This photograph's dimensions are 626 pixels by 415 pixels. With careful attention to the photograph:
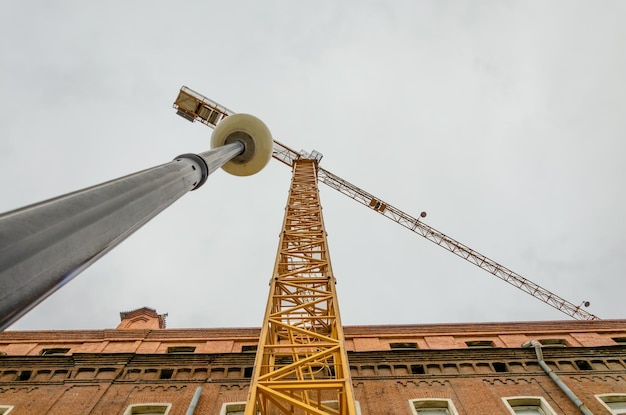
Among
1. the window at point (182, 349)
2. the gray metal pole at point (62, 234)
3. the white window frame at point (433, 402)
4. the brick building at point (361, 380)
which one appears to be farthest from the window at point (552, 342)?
the gray metal pole at point (62, 234)

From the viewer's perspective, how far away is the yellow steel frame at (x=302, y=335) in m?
7.83

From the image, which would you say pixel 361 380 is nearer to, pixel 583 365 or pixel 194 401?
pixel 194 401

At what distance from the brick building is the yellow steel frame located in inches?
79.9

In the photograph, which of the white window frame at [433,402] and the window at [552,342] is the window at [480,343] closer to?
the window at [552,342]

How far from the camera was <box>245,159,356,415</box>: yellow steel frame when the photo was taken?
7828 millimetres

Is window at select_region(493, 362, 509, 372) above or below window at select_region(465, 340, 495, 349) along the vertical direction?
below

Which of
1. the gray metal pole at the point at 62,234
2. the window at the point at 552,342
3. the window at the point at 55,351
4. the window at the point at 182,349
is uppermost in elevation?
the window at the point at 552,342

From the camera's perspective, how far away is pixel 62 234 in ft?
6.81

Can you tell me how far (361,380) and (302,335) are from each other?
3897 mm

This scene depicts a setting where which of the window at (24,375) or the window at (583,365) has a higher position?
the window at (583,365)

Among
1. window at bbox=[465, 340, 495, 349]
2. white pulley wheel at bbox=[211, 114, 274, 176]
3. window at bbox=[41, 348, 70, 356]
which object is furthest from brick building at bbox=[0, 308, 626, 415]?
white pulley wheel at bbox=[211, 114, 274, 176]

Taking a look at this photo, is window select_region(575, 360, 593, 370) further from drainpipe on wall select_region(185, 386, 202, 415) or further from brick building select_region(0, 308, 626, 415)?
drainpipe on wall select_region(185, 386, 202, 415)

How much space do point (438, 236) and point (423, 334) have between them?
21.0m

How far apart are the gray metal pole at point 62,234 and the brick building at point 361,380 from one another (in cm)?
1205
